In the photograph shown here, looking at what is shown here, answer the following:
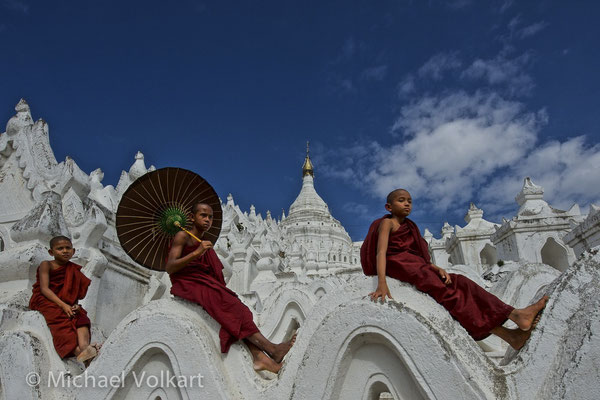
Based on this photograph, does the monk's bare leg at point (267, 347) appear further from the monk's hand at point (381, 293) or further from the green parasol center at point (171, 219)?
the green parasol center at point (171, 219)

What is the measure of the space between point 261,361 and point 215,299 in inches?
24.9

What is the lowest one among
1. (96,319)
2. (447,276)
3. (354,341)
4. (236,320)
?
(354,341)

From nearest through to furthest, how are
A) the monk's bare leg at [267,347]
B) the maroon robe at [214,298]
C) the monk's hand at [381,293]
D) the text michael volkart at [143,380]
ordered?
the monk's hand at [381,293] < the text michael volkart at [143,380] < the maroon robe at [214,298] < the monk's bare leg at [267,347]

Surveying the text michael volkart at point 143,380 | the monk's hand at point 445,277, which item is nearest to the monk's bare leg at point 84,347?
the text michael volkart at point 143,380

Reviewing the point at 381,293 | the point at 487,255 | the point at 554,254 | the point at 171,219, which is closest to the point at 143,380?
the point at 171,219

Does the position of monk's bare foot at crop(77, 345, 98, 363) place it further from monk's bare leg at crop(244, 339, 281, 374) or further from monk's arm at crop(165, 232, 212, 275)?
monk's bare leg at crop(244, 339, 281, 374)

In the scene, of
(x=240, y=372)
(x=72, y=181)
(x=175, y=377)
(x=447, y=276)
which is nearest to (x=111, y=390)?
(x=175, y=377)

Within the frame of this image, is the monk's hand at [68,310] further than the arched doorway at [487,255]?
No

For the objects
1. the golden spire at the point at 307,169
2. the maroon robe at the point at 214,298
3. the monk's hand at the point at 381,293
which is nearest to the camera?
the monk's hand at the point at 381,293

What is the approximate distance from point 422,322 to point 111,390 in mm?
2505

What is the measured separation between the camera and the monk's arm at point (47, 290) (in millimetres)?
4258

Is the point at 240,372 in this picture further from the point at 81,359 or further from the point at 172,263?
the point at 81,359

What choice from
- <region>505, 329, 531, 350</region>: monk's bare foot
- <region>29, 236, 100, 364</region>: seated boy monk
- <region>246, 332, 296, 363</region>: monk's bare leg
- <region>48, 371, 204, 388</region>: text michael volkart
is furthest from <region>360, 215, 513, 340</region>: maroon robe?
<region>29, 236, 100, 364</region>: seated boy monk

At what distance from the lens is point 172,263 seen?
3.77 meters
